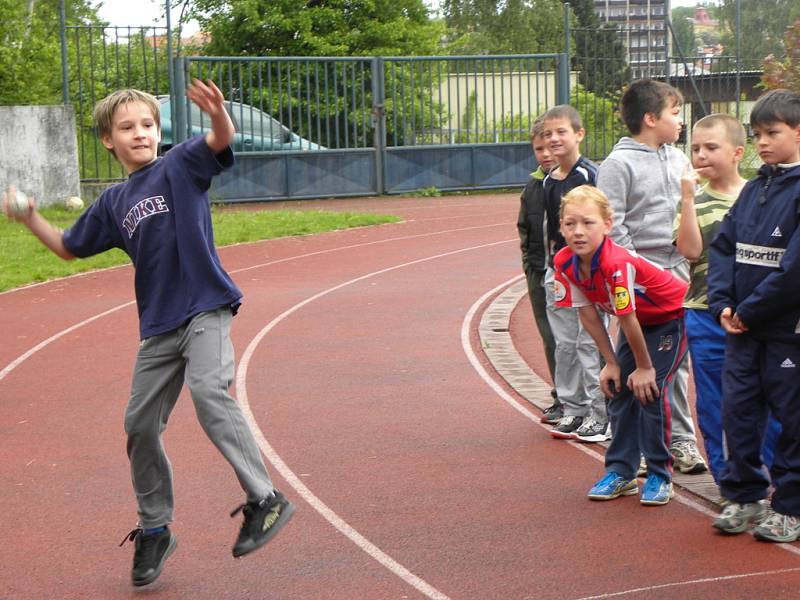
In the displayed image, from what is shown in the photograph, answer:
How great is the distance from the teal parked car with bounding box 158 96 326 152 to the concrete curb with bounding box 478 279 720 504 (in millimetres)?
11015

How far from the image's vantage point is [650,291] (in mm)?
5742

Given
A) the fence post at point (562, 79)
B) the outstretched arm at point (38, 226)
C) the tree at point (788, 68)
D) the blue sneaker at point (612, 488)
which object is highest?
the fence post at point (562, 79)

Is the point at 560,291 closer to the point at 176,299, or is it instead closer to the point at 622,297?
the point at 622,297

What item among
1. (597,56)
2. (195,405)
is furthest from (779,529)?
(597,56)

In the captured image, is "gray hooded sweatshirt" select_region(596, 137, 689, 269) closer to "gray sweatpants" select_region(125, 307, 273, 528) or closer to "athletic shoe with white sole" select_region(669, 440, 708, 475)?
"athletic shoe with white sole" select_region(669, 440, 708, 475)

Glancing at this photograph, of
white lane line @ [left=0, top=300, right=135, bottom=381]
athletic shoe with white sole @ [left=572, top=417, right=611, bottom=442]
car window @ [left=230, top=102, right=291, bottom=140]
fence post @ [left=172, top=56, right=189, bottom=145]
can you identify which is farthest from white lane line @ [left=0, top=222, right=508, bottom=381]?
fence post @ [left=172, top=56, right=189, bottom=145]

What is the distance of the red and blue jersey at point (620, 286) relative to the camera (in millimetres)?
5508

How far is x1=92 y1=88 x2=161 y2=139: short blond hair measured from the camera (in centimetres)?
495

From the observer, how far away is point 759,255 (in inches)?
204

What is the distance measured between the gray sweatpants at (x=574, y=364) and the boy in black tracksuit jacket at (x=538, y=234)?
20 centimetres

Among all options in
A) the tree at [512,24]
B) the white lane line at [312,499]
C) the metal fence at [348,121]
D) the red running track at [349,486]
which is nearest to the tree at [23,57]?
the metal fence at [348,121]

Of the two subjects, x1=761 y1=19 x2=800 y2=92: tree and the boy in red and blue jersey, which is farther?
x1=761 y1=19 x2=800 y2=92: tree

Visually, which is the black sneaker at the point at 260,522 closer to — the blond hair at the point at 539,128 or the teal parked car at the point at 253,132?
the blond hair at the point at 539,128

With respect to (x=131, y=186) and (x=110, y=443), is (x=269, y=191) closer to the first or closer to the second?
(x=110, y=443)
